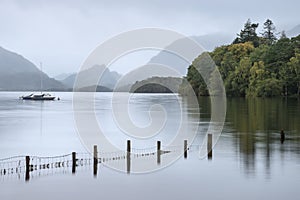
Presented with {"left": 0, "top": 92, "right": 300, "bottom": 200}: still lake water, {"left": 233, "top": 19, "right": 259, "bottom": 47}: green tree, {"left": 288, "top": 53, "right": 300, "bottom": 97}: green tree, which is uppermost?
{"left": 233, "top": 19, "right": 259, "bottom": 47}: green tree

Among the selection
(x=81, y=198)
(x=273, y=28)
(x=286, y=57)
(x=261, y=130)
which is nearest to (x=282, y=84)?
(x=286, y=57)

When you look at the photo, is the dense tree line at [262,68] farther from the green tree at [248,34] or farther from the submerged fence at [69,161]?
the submerged fence at [69,161]

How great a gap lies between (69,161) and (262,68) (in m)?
77.9

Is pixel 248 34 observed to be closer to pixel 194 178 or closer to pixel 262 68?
pixel 262 68

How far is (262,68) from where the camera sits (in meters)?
98.6

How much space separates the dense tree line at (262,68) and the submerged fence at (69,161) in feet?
224

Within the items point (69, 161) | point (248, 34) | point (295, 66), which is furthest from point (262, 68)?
point (69, 161)

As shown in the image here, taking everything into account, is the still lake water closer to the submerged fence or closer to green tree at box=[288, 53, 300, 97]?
the submerged fence

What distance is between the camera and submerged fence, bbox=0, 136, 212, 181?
22.6 metres

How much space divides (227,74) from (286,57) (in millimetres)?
16762

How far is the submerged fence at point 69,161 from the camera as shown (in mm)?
22592

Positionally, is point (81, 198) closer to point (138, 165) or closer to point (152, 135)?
point (138, 165)

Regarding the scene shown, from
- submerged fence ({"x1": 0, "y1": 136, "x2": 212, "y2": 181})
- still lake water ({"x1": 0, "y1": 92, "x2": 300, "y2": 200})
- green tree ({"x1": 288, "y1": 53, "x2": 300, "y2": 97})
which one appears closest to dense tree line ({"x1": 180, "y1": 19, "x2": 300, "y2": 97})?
green tree ({"x1": 288, "y1": 53, "x2": 300, "y2": 97})

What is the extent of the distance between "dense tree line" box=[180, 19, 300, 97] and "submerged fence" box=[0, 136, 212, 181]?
224ft
